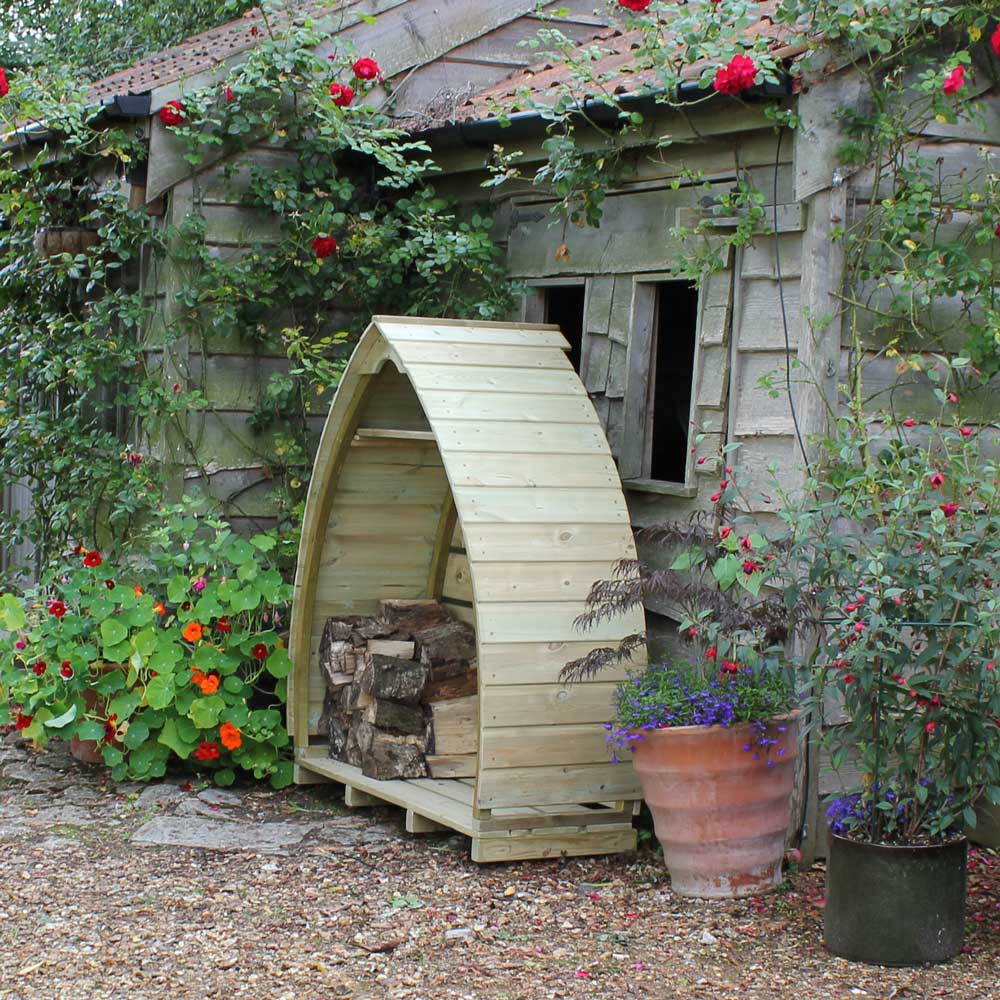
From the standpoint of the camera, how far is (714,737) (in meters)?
4.63

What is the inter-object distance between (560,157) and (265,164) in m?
1.59

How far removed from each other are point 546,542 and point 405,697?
117 centimetres

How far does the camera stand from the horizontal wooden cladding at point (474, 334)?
5.34 metres

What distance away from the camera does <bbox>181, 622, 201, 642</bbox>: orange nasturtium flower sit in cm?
595

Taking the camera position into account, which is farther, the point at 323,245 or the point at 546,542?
the point at 323,245

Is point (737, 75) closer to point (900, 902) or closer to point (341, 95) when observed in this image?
point (341, 95)

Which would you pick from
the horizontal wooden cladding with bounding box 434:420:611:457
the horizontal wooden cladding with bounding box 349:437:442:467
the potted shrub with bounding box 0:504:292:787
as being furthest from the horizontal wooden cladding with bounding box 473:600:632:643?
the potted shrub with bounding box 0:504:292:787

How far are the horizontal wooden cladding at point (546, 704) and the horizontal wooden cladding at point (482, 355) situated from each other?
127 centimetres

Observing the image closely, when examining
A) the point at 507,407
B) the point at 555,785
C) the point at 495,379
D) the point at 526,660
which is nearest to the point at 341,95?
the point at 495,379

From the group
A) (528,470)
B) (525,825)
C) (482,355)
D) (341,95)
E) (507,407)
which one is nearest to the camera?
(525,825)

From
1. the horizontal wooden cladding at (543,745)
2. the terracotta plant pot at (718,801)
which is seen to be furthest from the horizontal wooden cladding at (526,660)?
the terracotta plant pot at (718,801)

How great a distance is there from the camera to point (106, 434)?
6613mm

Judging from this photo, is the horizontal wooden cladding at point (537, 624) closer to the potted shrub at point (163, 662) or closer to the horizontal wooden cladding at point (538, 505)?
the horizontal wooden cladding at point (538, 505)

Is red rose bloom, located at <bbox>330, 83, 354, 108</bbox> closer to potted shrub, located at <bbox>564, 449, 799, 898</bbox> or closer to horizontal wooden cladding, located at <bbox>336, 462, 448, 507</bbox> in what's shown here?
horizontal wooden cladding, located at <bbox>336, 462, 448, 507</bbox>
